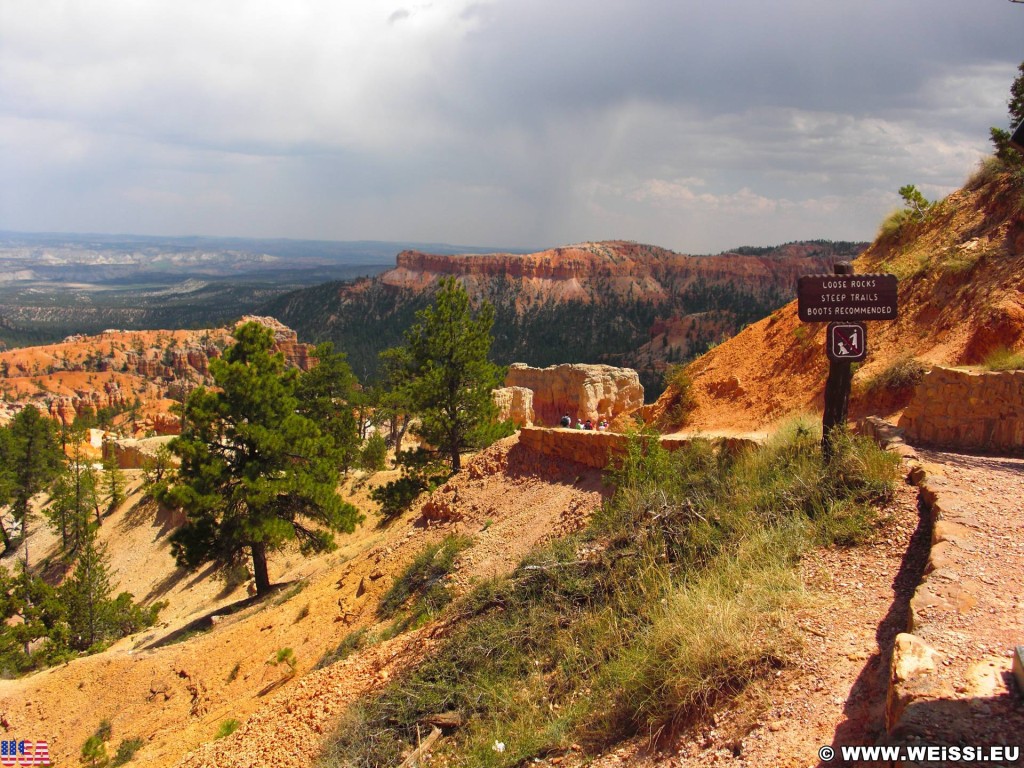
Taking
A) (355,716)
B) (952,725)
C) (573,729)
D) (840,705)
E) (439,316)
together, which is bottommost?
(355,716)

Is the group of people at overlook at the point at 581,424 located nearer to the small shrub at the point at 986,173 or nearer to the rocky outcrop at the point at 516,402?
the rocky outcrop at the point at 516,402

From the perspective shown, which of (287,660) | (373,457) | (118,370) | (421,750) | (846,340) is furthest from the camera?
(118,370)

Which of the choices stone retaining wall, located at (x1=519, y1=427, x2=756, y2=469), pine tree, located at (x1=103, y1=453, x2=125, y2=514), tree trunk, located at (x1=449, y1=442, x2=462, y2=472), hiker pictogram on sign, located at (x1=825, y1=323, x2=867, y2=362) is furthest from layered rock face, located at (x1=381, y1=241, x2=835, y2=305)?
hiker pictogram on sign, located at (x1=825, y1=323, x2=867, y2=362)

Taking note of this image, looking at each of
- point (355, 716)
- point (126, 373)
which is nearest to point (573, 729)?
point (355, 716)

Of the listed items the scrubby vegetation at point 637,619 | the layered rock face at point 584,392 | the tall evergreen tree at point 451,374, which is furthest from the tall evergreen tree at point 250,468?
the layered rock face at point 584,392

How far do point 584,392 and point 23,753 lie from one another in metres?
27.3

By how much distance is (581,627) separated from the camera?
226 inches

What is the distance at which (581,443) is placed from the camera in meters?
12.1

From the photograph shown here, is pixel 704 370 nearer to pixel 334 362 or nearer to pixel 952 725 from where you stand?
pixel 952 725

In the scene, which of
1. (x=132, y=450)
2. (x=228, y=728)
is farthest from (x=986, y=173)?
(x=132, y=450)

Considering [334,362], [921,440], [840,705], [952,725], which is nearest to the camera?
[952,725]

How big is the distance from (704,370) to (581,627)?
12.2 meters

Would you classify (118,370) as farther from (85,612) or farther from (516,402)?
(85,612)

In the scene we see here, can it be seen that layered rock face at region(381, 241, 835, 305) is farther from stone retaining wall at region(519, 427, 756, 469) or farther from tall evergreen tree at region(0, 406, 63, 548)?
stone retaining wall at region(519, 427, 756, 469)
